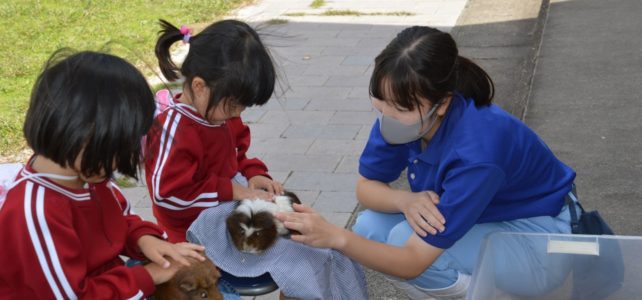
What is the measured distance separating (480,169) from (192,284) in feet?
2.67

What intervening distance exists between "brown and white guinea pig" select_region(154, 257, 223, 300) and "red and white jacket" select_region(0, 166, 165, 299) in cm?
6

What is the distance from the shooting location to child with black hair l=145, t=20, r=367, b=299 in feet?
7.62

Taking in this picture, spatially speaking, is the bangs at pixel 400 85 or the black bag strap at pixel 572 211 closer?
the bangs at pixel 400 85

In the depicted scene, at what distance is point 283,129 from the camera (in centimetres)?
475

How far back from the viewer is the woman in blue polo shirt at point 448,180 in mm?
2295

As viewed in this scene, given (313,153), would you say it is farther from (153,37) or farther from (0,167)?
→ (153,37)

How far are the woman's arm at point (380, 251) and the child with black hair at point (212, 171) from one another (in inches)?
2.9

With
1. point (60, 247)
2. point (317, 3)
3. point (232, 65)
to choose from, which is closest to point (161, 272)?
point (60, 247)

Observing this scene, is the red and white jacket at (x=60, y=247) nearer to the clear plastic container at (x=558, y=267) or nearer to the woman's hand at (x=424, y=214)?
the woman's hand at (x=424, y=214)

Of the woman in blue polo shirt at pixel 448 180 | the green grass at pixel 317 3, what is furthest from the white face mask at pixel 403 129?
the green grass at pixel 317 3

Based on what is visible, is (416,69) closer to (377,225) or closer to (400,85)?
(400,85)

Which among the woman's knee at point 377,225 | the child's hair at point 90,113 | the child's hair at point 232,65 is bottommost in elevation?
the woman's knee at point 377,225

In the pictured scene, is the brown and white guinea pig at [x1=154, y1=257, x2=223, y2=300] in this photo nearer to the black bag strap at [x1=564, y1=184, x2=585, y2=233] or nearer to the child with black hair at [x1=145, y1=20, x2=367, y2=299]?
the child with black hair at [x1=145, y1=20, x2=367, y2=299]

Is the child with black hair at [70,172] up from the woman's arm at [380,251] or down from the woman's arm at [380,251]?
up
